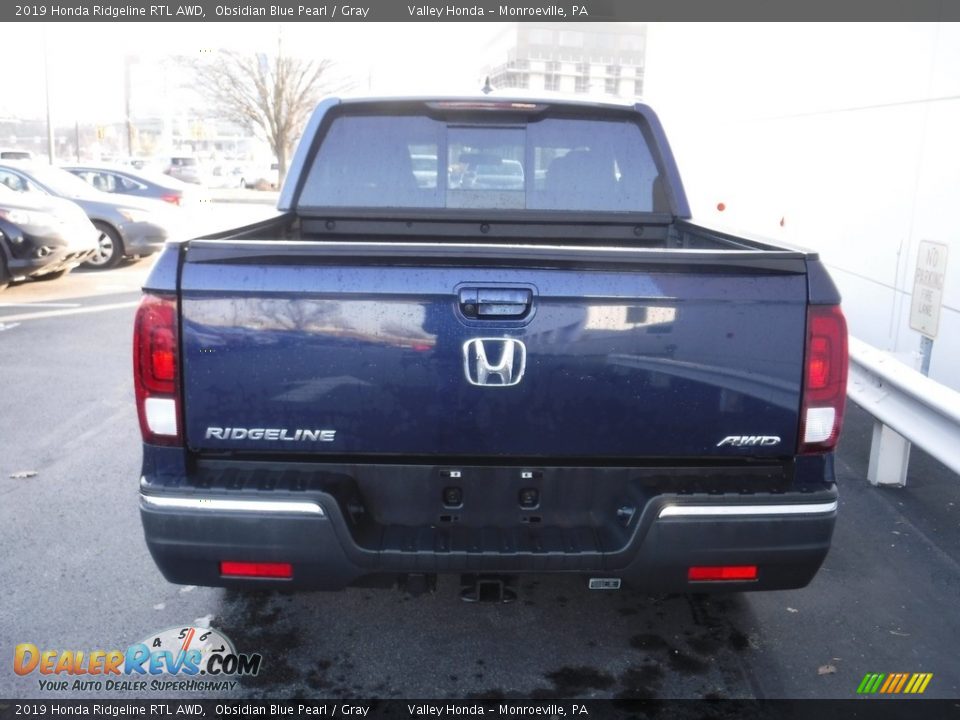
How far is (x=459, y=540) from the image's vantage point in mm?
2916

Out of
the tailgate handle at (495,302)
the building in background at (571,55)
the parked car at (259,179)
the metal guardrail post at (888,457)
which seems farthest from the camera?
the building in background at (571,55)

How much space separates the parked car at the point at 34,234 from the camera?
38.1 ft

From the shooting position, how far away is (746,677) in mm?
3398

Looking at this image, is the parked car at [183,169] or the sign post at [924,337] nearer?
the sign post at [924,337]

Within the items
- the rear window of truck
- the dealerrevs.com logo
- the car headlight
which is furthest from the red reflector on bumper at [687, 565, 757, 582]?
the car headlight

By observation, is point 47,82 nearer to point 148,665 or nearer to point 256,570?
point 148,665

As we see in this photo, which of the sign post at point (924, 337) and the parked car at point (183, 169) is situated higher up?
the parked car at point (183, 169)

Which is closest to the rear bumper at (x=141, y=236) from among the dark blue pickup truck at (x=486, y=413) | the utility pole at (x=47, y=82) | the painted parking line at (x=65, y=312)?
the painted parking line at (x=65, y=312)

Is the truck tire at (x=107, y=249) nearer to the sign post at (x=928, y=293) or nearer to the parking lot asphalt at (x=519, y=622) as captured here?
the parking lot asphalt at (x=519, y=622)

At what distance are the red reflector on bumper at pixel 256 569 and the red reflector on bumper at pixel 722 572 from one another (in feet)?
4.32

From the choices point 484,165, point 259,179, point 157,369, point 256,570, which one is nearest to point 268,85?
point 259,179

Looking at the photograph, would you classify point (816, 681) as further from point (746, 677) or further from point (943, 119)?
point (943, 119)

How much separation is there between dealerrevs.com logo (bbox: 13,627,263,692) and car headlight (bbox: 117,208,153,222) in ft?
40.6

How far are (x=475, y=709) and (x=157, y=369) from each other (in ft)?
5.33
